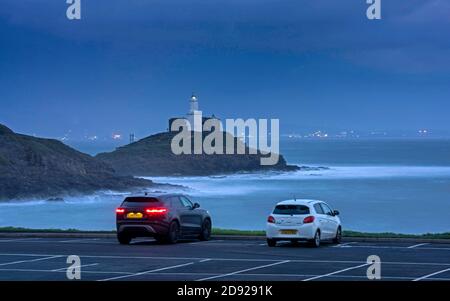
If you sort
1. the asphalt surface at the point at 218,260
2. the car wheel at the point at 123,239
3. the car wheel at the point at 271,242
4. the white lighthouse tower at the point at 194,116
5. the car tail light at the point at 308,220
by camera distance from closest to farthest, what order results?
the asphalt surface at the point at 218,260
the car tail light at the point at 308,220
the car wheel at the point at 271,242
the car wheel at the point at 123,239
the white lighthouse tower at the point at 194,116

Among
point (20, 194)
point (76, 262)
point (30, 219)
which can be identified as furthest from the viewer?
point (20, 194)

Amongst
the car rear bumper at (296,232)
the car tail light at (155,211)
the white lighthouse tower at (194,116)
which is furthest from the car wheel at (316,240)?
the white lighthouse tower at (194,116)

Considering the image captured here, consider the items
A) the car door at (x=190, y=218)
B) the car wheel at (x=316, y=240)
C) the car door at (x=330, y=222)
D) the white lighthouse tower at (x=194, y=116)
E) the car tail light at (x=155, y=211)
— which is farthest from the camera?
the white lighthouse tower at (x=194, y=116)

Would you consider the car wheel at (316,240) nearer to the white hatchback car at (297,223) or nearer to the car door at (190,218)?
the white hatchback car at (297,223)

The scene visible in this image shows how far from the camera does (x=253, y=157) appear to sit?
17138 centimetres

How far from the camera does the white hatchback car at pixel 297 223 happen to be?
28.5m

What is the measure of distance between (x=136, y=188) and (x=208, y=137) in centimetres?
5901

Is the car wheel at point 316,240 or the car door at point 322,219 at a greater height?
the car door at point 322,219

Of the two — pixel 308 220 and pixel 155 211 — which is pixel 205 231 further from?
pixel 308 220

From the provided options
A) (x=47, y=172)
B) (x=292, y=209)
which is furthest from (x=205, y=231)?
(x=47, y=172)

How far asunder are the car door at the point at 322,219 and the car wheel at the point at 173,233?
445 centimetres
